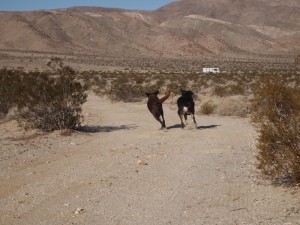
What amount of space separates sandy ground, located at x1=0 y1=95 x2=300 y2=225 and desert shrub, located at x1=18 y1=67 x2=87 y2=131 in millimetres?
763

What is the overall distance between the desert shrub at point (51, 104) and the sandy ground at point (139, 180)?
763mm

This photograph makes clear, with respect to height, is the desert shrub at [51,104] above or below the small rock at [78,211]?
above

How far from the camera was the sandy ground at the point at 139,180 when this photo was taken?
294 inches

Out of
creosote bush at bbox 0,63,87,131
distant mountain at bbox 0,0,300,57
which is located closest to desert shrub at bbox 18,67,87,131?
creosote bush at bbox 0,63,87,131

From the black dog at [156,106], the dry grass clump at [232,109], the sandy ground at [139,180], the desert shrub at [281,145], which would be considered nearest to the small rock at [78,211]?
the sandy ground at [139,180]

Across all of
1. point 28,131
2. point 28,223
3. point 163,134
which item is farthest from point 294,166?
point 28,131

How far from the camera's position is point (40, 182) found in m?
9.59

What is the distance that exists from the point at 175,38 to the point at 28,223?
135m

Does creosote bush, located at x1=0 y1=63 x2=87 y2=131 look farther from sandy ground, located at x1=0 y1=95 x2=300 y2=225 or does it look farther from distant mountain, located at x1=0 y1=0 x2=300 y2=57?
distant mountain, located at x1=0 y1=0 x2=300 y2=57

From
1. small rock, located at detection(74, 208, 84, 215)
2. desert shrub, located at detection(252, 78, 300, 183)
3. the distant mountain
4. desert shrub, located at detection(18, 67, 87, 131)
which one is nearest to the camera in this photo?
small rock, located at detection(74, 208, 84, 215)

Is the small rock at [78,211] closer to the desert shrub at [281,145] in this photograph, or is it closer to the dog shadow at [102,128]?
the desert shrub at [281,145]

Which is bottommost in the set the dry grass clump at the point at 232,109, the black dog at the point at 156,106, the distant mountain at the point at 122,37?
the dry grass clump at the point at 232,109

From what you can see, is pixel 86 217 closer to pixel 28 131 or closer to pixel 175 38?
pixel 28 131

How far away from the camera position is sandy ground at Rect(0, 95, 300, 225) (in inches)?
294
